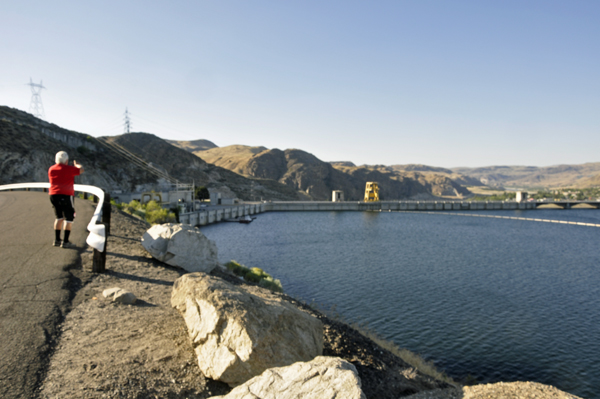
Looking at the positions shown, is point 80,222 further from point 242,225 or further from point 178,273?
point 242,225

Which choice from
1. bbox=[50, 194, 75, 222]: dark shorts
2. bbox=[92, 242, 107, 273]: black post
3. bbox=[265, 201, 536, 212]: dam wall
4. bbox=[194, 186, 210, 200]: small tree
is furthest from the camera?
bbox=[265, 201, 536, 212]: dam wall

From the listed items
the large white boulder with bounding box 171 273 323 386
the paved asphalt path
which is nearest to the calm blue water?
the large white boulder with bounding box 171 273 323 386

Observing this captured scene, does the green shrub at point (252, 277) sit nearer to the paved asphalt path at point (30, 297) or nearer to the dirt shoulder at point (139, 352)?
the paved asphalt path at point (30, 297)

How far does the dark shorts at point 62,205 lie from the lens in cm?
961

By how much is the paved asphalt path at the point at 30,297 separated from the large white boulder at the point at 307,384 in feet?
8.83

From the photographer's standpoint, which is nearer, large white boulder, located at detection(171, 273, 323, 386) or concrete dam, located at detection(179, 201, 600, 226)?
large white boulder, located at detection(171, 273, 323, 386)

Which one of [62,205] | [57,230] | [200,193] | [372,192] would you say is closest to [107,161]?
[200,193]

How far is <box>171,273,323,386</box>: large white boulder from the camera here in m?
5.56

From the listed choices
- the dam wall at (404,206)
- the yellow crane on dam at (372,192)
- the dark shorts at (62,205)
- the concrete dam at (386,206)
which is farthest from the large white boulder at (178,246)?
the yellow crane on dam at (372,192)

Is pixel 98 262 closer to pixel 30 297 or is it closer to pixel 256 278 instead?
pixel 30 297

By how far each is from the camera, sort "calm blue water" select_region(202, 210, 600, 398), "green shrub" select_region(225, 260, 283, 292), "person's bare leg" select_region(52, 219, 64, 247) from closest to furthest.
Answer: "person's bare leg" select_region(52, 219, 64, 247)
"calm blue water" select_region(202, 210, 600, 398)
"green shrub" select_region(225, 260, 283, 292)

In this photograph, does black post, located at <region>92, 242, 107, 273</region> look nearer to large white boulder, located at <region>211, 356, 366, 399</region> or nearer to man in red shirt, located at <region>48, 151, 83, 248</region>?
man in red shirt, located at <region>48, 151, 83, 248</region>

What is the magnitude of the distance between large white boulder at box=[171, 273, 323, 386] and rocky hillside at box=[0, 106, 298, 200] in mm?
58841

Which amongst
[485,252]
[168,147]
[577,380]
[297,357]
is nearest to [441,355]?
[577,380]
